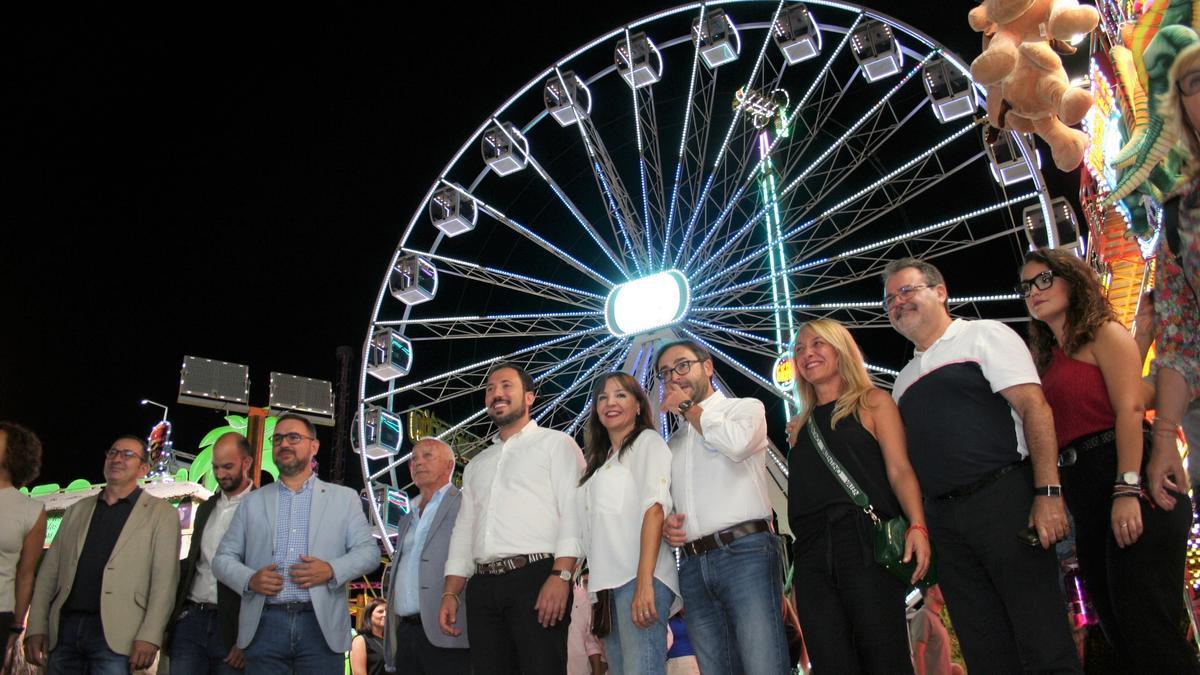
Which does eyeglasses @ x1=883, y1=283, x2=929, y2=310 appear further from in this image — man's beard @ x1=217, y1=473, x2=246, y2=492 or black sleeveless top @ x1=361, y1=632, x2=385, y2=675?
black sleeveless top @ x1=361, y1=632, x2=385, y2=675

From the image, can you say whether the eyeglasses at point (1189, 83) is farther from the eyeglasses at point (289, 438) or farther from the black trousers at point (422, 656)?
the eyeglasses at point (289, 438)

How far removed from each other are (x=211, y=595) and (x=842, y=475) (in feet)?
12.0

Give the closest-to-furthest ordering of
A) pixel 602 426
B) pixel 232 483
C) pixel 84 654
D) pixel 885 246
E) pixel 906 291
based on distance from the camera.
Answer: pixel 906 291
pixel 602 426
pixel 84 654
pixel 232 483
pixel 885 246

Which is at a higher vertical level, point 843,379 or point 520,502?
point 843,379

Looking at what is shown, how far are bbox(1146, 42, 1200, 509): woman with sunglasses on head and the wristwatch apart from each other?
0.04 m

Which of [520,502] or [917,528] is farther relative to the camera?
[520,502]

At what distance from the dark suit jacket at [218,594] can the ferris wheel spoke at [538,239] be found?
26.9 ft

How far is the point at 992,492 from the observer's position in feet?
11.3

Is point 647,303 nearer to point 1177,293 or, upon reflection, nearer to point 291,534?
point 291,534

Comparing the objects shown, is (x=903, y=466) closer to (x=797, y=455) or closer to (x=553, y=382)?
(x=797, y=455)

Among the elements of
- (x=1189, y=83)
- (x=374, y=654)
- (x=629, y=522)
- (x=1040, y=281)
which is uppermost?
(x=1189, y=83)

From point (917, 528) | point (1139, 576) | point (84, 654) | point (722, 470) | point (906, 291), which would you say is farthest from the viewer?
point (84, 654)

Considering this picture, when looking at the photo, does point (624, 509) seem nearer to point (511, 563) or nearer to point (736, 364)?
point (511, 563)

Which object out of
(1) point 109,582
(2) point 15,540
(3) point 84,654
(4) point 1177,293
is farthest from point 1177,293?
(2) point 15,540
